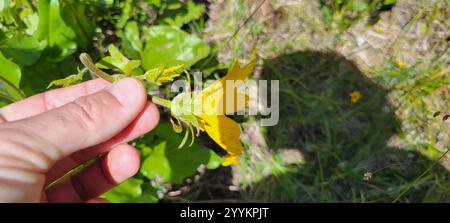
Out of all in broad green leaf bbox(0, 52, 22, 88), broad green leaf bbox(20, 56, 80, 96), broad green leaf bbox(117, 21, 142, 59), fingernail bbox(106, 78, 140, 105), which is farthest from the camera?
broad green leaf bbox(117, 21, 142, 59)

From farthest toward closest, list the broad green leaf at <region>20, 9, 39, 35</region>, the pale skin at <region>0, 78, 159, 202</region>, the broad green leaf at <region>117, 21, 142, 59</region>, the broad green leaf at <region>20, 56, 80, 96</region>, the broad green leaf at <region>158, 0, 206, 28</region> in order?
the broad green leaf at <region>158, 0, 206, 28</region>
the broad green leaf at <region>117, 21, 142, 59</region>
the broad green leaf at <region>20, 9, 39, 35</region>
the broad green leaf at <region>20, 56, 80, 96</region>
the pale skin at <region>0, 78, 159, 202</region>

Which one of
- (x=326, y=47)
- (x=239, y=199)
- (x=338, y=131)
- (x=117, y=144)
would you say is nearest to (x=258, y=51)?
(x=326, y=47)

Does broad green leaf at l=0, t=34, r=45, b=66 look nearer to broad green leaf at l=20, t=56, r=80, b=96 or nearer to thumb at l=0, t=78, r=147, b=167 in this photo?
broad green leaf at l=20, t=56, r=80, b=96

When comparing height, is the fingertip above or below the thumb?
below

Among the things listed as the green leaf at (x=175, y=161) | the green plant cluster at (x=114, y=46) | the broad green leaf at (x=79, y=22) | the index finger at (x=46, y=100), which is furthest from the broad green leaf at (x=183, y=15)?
the index finger at (x=46, y=100)

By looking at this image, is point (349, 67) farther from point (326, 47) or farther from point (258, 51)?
point (258, 51)

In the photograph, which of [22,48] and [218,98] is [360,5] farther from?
[22,48]

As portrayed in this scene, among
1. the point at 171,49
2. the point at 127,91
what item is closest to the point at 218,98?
the point at 127,91

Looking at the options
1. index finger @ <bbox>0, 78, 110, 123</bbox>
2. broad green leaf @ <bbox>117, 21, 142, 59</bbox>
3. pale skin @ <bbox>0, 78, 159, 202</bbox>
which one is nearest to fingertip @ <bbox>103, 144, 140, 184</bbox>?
pale skin @ <bbox>0, 78, 159, 202</bbox>
